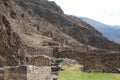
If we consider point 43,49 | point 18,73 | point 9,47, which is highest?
point 9,47

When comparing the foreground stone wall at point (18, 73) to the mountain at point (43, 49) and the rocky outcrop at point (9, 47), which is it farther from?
the rocky outcrop at point (9, 47)

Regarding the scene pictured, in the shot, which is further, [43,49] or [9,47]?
[43,49]

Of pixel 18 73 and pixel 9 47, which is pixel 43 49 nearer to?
pixel 9 47

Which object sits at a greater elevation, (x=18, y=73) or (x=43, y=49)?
(x=18, y=73)

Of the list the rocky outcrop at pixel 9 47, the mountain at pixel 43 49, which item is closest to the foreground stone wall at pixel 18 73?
the mountain at pixel 43 49

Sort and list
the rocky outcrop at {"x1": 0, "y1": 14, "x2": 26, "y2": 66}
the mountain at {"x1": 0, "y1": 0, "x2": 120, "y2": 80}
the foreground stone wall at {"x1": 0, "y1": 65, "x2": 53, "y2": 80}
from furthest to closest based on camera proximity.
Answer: the rocky outcrop at {"x1": 0, "y1": 14, "x2": 26, "y2": 66} < the mountain at {"x1": 0, "y1": 0, "x2": 120, "y2": 80} < the foreground stone wall at {"x1": 0, "y1": 65, "x2": 53, "y2": 80}

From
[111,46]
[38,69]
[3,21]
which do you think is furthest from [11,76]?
[111,46]

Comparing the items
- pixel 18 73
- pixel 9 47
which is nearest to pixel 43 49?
pixel 9 47

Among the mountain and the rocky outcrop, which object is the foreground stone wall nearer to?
the mountain

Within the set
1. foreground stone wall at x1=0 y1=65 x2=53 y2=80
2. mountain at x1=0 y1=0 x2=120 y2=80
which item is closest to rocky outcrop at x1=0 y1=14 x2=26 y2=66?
mountain at x1=0 y1=0 x2=120 y2=80

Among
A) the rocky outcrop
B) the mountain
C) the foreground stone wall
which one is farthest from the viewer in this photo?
the rocky outcrop

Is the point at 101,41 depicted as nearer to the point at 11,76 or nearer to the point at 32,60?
the point at 32,60

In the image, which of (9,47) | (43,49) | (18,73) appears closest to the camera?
(18,73)

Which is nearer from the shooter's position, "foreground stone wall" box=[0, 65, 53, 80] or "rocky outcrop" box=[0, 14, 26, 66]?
"foreground stone wall" box=[0, 65, 53, 80]
